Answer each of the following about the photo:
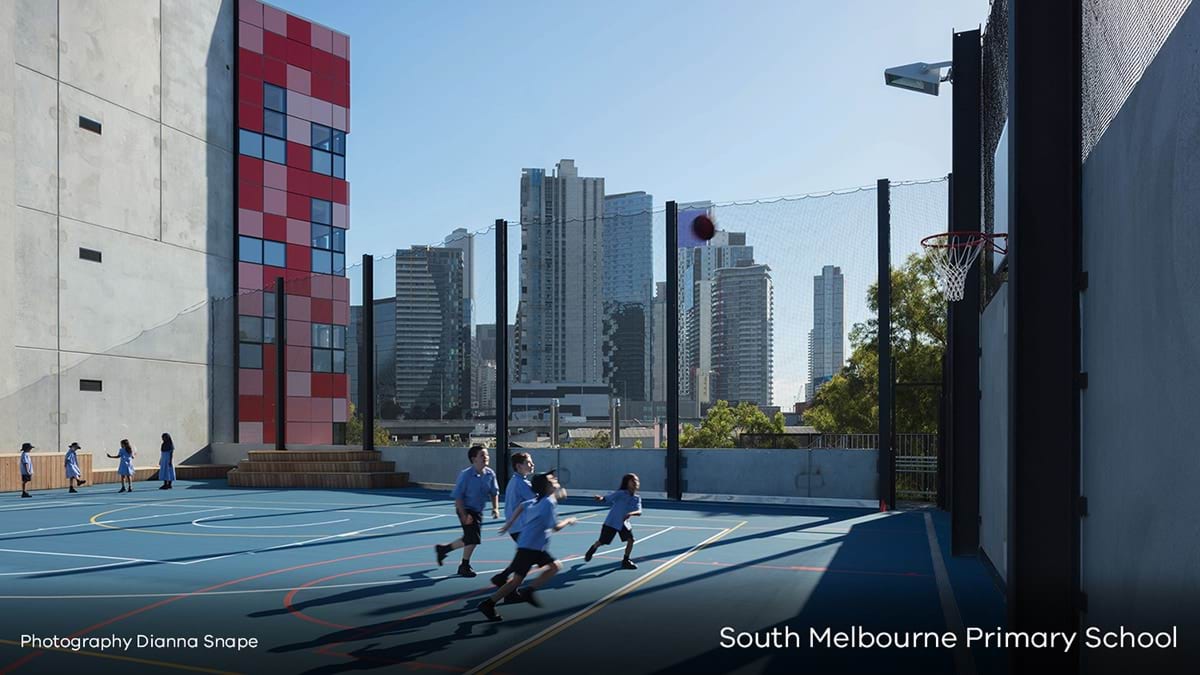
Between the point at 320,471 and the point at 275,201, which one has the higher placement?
the point at 275,201

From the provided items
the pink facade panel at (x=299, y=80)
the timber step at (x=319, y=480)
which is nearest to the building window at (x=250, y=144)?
the pink facade panel at (x=299, y=80)

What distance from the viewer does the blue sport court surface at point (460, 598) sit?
8062mm

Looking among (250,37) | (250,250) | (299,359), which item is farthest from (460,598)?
(250,37)

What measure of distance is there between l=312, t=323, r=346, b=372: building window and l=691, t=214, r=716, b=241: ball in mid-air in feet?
47.6

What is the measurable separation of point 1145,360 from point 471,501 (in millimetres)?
8794

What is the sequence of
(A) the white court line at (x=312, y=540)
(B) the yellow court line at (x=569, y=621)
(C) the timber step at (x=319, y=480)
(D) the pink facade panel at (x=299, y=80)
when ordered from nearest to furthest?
(B) the yellow court line at (x=569, y=621) → (A) the white court line at (x=312, y=540) → (C) the timber step at (x=319, y=480) → (D) the pink facade panel at (x=299, y=80)

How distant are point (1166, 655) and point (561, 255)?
75.1ft

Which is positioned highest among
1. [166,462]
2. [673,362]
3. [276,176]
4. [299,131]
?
[299,131]

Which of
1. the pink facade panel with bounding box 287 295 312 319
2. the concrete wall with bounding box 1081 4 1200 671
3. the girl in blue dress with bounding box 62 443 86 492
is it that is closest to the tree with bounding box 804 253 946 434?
the concrete wall with bounding box 1081 4 1200 671

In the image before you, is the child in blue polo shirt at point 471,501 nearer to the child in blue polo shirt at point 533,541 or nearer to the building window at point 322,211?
the child in blue polo shirt at point 533,541

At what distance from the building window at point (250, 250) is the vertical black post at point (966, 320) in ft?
97.6

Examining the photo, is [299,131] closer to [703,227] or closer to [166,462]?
[166,462]

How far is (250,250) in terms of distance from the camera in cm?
3806

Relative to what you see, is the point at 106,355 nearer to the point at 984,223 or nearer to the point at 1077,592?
the point at 984,223
